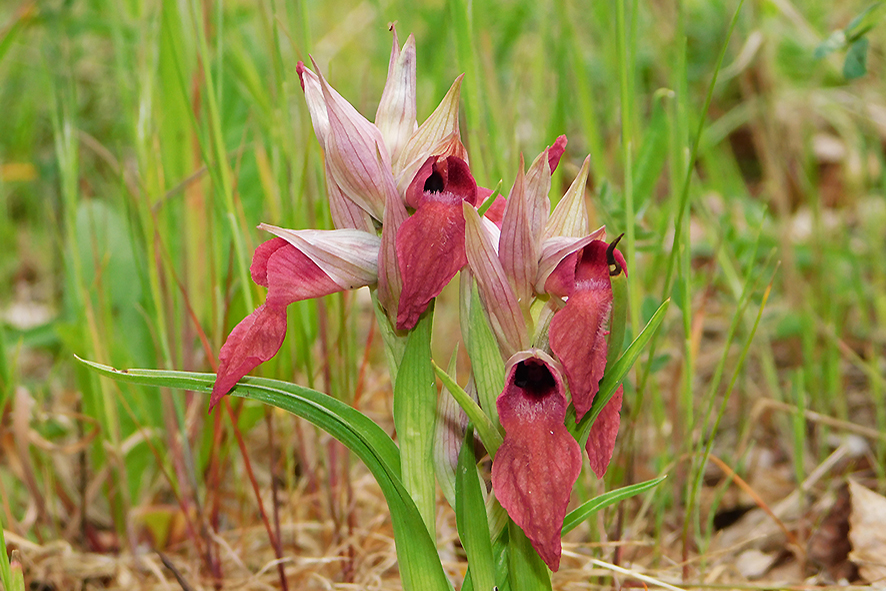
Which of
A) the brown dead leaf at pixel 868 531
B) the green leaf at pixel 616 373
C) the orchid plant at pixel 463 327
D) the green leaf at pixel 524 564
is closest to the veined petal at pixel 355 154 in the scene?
the orchid plant at pixel 463 327

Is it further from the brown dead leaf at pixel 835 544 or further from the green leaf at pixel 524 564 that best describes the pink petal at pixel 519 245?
the brown dead leaf at pixel 835 544

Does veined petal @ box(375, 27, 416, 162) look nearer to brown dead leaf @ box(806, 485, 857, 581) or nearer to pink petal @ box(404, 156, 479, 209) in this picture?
pink petal @ box(404, 156, 479, 209)

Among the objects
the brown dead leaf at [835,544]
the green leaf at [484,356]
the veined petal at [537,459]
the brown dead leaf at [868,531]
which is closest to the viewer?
the veined petal at [537,459]

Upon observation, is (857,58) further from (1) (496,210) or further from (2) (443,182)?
(2) (443,182)

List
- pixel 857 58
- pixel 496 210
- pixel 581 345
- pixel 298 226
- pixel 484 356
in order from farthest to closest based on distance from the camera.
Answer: pixel 857 58 → pixel 298 226 → pixel 496 210 → pixel 484 356 → pixel 581 345

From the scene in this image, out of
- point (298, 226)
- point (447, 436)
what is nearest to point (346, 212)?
point (447, 436)

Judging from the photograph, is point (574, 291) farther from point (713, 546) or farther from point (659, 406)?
point (713, 546)
